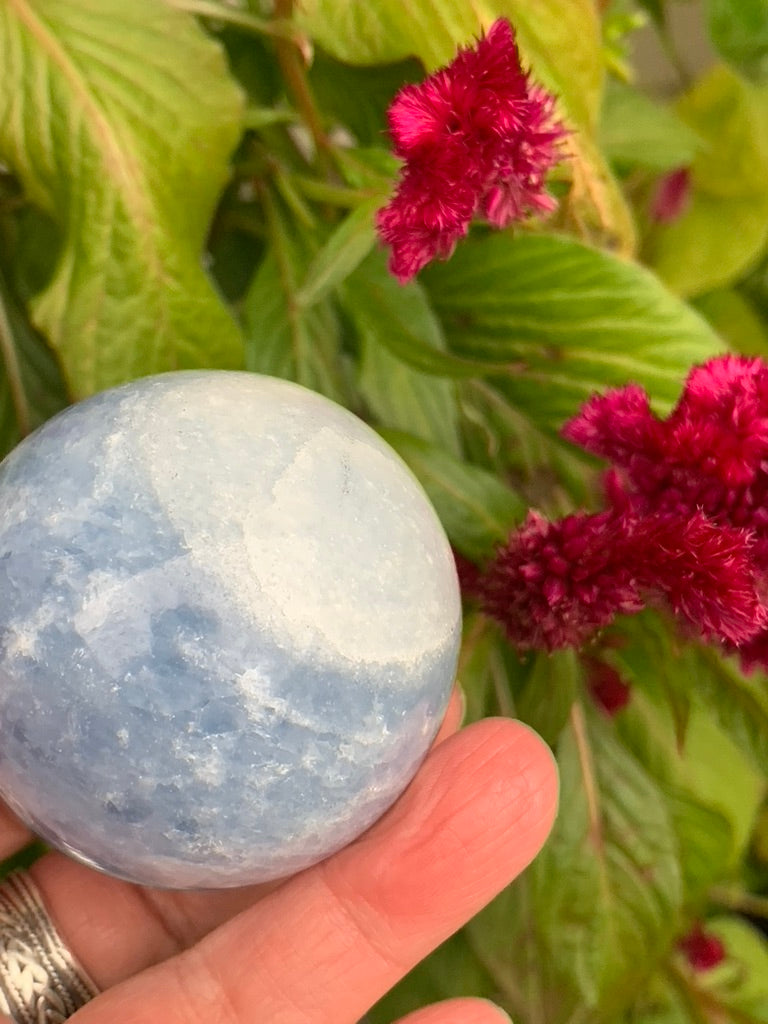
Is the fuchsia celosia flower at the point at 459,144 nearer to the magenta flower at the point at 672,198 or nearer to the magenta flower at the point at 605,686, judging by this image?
the magenta flower at the point at 605,686

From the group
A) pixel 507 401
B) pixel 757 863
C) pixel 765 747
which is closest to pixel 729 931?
pixel 757 863

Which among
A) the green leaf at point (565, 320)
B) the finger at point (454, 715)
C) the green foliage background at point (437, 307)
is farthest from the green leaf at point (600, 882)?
the green leaf at point (565, 320)

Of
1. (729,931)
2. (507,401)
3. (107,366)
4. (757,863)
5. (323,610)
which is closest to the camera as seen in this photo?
(323,610)

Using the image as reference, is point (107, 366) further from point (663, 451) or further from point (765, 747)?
point (765, 747)

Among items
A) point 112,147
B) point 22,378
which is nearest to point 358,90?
point 112,147

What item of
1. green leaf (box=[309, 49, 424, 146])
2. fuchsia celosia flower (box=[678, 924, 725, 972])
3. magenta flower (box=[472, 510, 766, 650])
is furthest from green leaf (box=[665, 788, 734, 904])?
green leaf (box=[309, 49, 424, 146])

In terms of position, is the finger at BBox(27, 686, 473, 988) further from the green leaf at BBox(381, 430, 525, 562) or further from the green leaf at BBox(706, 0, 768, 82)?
the green leaf at BBox(706, 0, 768, 82)

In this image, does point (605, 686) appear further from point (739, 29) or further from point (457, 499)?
point (739, 29)
